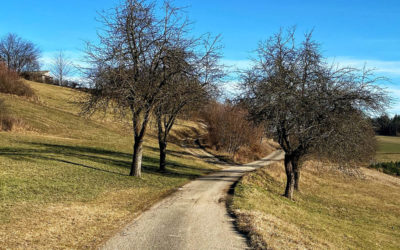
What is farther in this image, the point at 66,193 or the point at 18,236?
the point at 66,193

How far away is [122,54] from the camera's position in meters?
16.3

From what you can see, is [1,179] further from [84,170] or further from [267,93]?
Answer: [267,93]

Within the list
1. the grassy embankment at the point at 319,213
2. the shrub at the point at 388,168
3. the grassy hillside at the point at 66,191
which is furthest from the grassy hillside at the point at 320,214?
the shrub at the point at 388,168

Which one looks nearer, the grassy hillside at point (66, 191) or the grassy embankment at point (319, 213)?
the grassy hillside at point (66, 191)

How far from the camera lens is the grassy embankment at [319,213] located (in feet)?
29.8

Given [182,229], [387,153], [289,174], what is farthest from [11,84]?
[387,153]

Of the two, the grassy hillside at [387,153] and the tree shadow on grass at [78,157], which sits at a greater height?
the tree shadow on grass at [78,157]

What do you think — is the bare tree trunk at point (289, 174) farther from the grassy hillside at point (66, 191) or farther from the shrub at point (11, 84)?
the shrub at point (11, 84)

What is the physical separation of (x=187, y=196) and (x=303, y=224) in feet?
16.9

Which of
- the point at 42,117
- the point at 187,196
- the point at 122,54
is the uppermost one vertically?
the point at 122,54

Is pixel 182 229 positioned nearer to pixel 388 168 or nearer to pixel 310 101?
pixel 310 101

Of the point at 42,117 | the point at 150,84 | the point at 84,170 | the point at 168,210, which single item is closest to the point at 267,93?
the point at 150,84

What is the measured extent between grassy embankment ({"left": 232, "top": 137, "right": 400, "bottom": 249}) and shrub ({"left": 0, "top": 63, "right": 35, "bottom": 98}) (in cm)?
3372

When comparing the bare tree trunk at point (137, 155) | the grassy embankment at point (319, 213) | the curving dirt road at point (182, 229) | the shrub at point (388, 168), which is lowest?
the shrub at point (388, 168)
